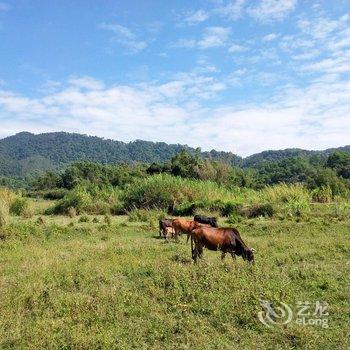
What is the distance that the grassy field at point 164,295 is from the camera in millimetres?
7523

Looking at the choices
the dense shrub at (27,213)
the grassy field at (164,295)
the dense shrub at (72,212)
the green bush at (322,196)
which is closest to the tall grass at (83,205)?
the dense shrub at (72,212)

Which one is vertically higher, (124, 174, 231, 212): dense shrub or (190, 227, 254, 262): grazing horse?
(124, 174, 231, 212): dense shrub

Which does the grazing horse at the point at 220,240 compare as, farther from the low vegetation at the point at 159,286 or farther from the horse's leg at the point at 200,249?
the low vegetation at the point at 159,286

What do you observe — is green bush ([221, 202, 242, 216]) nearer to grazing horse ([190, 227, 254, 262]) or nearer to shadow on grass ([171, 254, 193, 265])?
shadow on grass ([171, 254, 193, 265])

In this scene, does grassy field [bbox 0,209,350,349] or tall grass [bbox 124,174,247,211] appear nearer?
grassy field [bbox 0,209,350,349]

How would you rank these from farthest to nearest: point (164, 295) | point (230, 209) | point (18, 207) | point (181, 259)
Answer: point (18, 207) < point (230, 209) < point (181, 259) < point (164, 295)

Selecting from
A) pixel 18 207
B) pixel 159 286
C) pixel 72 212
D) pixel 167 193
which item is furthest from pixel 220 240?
pixel 18 207

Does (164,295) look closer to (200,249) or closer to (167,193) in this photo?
(200,249)

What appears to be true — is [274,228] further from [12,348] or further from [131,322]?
[12,348]

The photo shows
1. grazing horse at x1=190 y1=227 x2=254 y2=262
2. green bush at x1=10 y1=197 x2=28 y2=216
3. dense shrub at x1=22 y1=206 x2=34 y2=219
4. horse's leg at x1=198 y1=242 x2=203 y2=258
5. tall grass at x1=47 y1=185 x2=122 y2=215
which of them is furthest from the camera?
tall grass at x1=47 y1=185 x2=122 y2=215

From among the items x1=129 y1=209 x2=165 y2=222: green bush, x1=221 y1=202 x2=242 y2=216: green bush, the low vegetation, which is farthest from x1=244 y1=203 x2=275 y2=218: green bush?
x1=129 y1=209 x2=165 y2=222: green bush

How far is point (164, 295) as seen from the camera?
376 inches

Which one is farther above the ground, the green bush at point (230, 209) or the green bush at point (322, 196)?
the green bush at point (322, 196)

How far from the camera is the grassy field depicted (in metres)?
7.52
